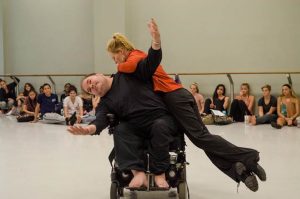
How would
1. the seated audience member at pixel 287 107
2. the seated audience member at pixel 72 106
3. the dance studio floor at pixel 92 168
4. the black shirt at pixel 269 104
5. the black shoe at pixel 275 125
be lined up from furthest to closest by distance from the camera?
the seated audience member at pixel 72 106 < the black shirt at pixel 269 104 < the seated audience member at pixel 287 107 < the black shoe at pixel 275 125 < the dance studio floor at pixel 92 168

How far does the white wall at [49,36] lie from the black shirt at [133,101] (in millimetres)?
7535

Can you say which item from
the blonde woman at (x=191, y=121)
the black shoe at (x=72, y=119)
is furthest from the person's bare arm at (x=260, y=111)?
the blonde woman at (x=191, y=121)

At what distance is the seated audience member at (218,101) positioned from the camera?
8.49 m

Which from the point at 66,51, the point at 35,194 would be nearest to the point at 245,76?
the point at 66,51

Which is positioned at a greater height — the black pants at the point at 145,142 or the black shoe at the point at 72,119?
the black pants at the point at 145,142

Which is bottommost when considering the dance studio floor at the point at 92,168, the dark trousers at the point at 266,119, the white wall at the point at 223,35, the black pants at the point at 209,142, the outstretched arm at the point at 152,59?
the dance studio floor at the point at 92,168

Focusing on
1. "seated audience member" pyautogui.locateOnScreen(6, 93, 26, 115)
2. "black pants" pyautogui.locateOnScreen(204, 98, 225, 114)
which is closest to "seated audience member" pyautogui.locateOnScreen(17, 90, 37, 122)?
"seated audience member" pyautogui.locateOnScreen(6, 93, 26, 115)

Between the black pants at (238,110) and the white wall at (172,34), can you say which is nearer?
the black pants at (238,110)

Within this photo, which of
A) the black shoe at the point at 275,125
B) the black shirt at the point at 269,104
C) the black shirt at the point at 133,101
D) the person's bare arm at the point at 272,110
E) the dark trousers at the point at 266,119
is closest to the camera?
the black shirt at the point at 133,101

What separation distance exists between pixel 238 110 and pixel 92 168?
483 centimetres

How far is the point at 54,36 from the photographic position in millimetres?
10828

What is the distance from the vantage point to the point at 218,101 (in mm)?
8562

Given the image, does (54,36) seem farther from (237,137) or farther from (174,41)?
(237,137)

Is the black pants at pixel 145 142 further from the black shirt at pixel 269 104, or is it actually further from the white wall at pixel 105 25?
the white wall at pixel 105 25
